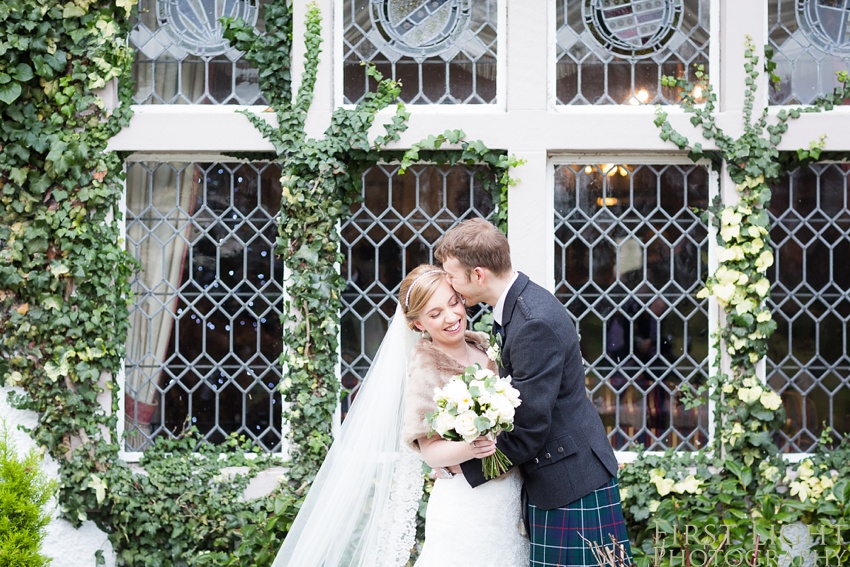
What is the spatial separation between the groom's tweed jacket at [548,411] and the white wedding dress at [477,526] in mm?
69

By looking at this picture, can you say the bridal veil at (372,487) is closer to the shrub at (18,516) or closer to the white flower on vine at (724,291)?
the shrub at (18,516)

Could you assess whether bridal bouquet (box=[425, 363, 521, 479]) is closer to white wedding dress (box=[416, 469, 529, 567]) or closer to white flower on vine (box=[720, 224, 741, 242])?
white wedding dress (box=[416, 469, 529, 567])

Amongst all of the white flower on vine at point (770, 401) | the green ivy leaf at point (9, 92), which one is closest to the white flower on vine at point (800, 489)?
the white flower on vine at point (770, 401)

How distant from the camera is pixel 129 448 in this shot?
189 inches

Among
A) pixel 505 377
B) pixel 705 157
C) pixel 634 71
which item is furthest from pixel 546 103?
pixel 505 377

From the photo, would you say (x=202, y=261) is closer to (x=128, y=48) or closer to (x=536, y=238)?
(x=128, y=48)

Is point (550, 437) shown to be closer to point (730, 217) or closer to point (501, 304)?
point (501, 304)

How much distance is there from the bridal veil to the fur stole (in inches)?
7.0

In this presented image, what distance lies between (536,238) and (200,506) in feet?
7.20

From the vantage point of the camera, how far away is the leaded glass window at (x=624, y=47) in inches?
189

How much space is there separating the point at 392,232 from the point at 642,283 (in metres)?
1.36

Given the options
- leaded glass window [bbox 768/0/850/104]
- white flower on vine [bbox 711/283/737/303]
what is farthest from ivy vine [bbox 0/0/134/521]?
leaded glass window [bbox 768/0/850/104]

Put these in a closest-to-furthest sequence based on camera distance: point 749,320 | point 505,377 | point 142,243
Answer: point 505,377 < point 749,320 < point 142,243

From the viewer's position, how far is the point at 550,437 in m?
3.22
